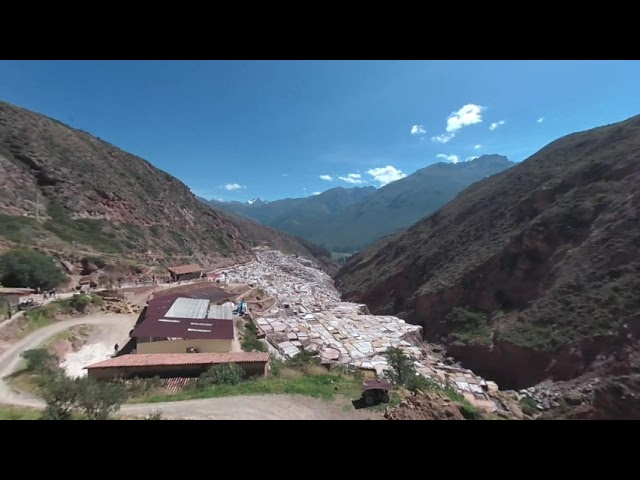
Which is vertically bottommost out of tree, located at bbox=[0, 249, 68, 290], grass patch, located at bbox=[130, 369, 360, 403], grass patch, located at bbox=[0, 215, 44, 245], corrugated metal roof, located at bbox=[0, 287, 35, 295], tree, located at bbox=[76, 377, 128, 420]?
grass patch, located at bbox=[130, 369, 360, 403]

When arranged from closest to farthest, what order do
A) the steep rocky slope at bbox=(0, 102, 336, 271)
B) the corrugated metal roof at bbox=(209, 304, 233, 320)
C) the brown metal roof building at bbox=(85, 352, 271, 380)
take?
1. the brown metal roof building at bbox=(85, 352, 271, 380)
2. the corrugated metal roof at bbox=(209, 304, 233, 320)
3. the steep rocky slope at bbox=(0, 102, 336, 271)

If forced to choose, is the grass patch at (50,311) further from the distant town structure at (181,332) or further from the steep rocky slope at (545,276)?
the steep rocky slope at (545,276)

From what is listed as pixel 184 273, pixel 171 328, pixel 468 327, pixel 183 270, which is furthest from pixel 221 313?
pixel 468 327

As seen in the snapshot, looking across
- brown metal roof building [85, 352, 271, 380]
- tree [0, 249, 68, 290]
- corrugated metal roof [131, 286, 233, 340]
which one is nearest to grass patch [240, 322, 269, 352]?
corrugated metal roof [131, 286, 233, 340]

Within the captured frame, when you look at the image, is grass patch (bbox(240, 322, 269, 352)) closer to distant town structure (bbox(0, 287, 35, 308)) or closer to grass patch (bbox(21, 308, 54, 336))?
grass patch (bbox(21, 308, 54, 336))

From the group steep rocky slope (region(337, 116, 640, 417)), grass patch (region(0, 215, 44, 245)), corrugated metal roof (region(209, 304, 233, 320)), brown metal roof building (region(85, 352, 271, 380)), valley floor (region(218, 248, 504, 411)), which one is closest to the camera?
brown metal roof building (region(85, 352, 271, 380))

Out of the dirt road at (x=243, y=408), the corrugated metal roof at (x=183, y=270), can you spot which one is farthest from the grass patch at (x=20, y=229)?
the dirt road at (x=243, y=408)

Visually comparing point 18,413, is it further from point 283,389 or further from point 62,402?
point 283,389
